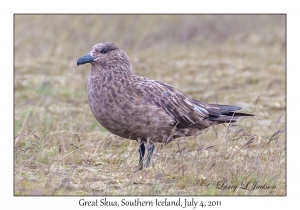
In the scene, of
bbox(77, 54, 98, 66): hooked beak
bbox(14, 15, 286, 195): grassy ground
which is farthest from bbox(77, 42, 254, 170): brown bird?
bbox(14, 15, 286, 195): grassy ground

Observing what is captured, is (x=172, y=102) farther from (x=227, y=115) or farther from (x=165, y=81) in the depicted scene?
(x=165, y=81)

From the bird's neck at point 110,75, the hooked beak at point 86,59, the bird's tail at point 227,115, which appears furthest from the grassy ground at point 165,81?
the hooked beak at point 86,59

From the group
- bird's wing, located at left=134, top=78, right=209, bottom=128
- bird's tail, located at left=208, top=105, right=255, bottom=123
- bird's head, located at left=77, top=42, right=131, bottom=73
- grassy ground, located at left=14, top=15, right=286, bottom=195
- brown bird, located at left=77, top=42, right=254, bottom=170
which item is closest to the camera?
grassy ground, located at left=14, top=15, right=286, bottom=195

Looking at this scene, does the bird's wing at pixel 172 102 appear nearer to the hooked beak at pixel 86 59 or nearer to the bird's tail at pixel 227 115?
the bird's tail at pixel 227 115

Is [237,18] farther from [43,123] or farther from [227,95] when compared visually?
[43,123]

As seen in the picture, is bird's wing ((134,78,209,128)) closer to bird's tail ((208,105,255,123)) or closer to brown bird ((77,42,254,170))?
brown bird ((77,42,254,170))

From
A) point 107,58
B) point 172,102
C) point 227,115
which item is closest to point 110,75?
point 107,58

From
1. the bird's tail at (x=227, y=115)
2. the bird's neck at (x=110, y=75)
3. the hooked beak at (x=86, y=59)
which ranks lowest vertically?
the bird's tail at (x=227, y=115)
